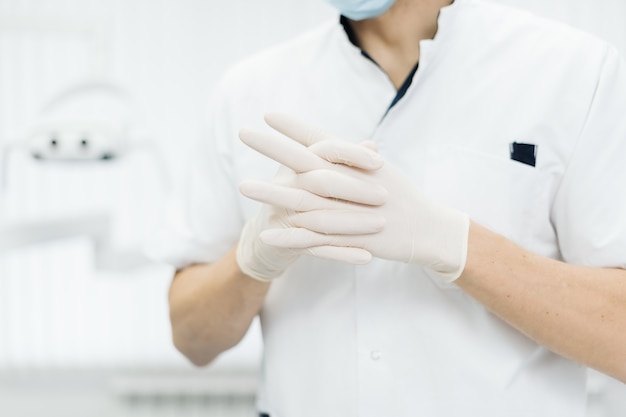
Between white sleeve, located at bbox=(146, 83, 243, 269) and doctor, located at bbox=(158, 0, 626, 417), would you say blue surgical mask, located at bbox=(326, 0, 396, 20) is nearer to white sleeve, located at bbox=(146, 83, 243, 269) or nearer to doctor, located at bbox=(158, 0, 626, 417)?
doctor, located at bbox=(158, 0, 626, 417)

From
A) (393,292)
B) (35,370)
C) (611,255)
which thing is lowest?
(35,370)

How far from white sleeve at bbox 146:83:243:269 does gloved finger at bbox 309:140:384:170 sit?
35 centimetres

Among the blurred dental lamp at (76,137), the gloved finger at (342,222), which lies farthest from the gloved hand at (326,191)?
the blurred dental lamp at (76,137)

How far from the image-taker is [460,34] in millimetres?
1159

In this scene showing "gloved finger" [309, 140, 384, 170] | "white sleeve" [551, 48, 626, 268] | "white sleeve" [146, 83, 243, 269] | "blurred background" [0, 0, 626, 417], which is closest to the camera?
"gloved finger" [309, 140, 384, 170]

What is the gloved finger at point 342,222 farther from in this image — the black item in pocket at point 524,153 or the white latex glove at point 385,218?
the black item in pocket at point 524,153

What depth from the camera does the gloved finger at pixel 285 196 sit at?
3.09 feet

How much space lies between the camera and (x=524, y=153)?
3.56 feet

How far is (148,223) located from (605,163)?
6.22 ft

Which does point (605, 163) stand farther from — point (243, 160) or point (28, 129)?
point (28, 129)

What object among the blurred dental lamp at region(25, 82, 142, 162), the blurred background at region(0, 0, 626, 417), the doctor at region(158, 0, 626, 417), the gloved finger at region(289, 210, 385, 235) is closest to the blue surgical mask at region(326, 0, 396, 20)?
the doctor at region(158, 0, 626, 417)

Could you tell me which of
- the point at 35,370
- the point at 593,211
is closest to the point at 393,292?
the point at 593,211

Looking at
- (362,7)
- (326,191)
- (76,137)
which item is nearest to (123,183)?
(76,137)

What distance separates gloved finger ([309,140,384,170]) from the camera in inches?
36.7
